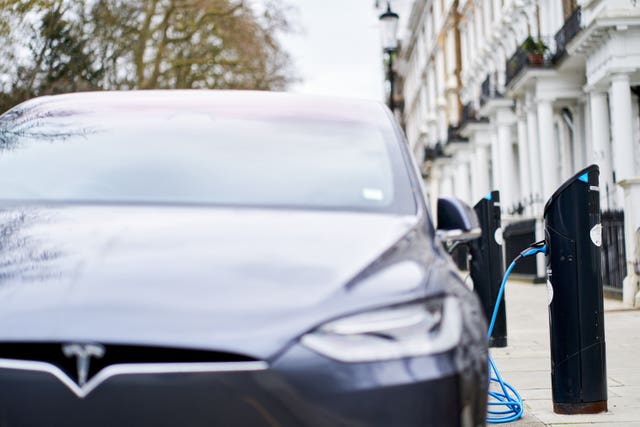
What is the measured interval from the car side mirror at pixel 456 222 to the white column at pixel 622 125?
19786 mm

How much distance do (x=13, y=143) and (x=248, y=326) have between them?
1720mm

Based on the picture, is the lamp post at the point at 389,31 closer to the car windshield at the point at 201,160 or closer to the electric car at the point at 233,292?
the car windshield at the point at 201,160

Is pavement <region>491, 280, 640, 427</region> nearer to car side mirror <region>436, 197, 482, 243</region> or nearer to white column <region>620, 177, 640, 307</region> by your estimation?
white column <region>620, 177, 640, 307</region>

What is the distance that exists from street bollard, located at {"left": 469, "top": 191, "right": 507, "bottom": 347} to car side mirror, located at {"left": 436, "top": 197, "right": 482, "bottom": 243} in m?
5.87

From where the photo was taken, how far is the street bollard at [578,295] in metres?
5.50

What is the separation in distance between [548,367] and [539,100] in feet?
71.2

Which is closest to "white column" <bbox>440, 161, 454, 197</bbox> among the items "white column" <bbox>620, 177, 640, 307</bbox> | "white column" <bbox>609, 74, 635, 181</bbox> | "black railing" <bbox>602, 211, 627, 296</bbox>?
"white column" <bbox>609, 74, 635, 181</bbox>

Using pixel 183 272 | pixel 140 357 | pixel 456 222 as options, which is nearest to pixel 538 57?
pixel 456 222

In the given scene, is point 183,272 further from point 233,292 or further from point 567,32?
point 567,32

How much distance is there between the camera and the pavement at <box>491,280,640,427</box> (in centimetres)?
550

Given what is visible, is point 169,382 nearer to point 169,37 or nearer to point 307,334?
point 307,334

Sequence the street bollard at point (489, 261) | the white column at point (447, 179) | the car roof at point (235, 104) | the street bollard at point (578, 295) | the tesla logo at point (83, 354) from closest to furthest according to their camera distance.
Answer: the tesla logo at point (83, 354)
the car roof at point (235, 104)
the street bollard at point (578, 295)
the street bollard at point (489, 261)
the white column at point (447, 179)

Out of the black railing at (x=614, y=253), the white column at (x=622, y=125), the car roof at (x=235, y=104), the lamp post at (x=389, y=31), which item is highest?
the lamp post at (x=389, y=31)

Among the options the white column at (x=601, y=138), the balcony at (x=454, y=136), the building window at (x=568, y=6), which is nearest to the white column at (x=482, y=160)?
the balcony at (x=454, y=136)
